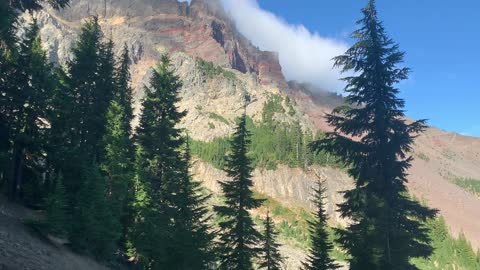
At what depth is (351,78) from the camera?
55.3ft

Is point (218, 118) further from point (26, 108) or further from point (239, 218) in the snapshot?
point (239, 218)

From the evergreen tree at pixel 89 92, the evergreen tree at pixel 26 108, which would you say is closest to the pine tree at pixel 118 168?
the evergreen tree at pixel 89 92

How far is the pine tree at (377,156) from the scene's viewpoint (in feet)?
46.2

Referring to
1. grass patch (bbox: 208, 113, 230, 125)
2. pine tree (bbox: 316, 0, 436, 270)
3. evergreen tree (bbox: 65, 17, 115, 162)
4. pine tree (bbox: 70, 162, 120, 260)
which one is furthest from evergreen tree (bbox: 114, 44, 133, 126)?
grass patch (bbox: 208, 113, 230, 125)

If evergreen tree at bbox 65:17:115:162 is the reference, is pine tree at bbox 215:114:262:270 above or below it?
below

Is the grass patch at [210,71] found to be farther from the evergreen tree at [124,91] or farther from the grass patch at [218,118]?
the evergreen tree at [124,91]

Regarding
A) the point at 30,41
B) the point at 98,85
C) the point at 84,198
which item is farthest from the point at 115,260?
the point at 30,41

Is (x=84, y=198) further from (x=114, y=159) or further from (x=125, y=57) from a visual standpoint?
(x=125, y=57)

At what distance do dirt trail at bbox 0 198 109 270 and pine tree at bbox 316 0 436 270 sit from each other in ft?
38.0

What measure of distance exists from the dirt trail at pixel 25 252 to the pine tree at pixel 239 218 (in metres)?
7.26

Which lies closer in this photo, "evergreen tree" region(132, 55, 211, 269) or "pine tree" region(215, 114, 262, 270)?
"evergreen tree" region(132, 55, 211, 269)

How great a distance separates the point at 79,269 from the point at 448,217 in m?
184

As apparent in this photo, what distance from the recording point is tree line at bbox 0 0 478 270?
15.2m

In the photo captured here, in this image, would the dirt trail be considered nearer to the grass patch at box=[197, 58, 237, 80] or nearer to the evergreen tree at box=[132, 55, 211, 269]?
the evergreen tree at box=[132, 55, 211, 269]
